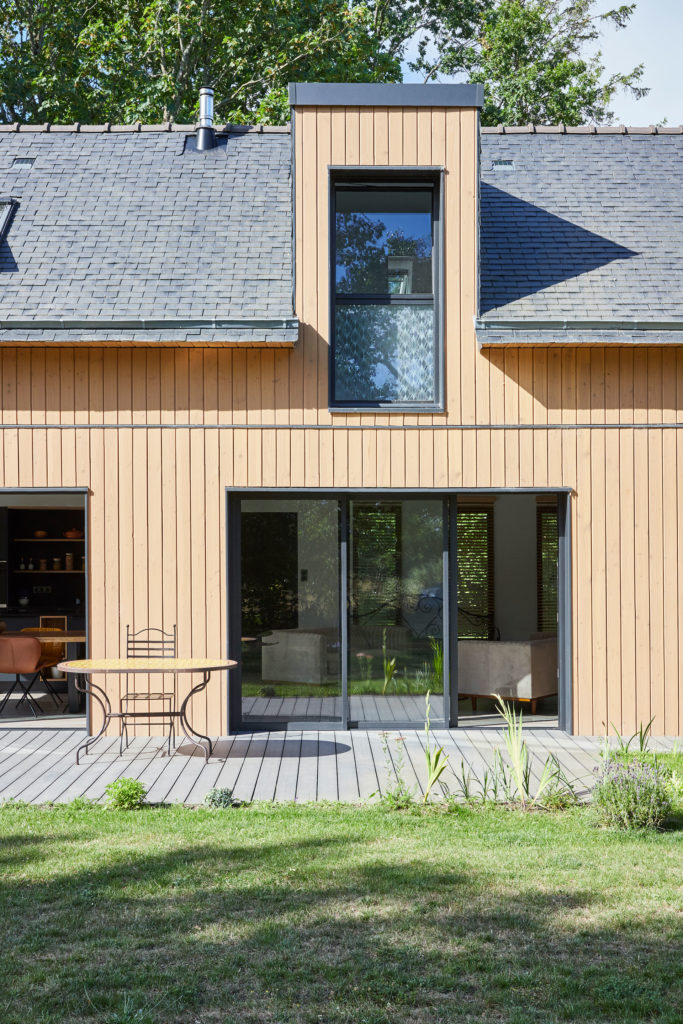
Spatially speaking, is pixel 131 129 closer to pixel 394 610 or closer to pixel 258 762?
pixel 394 610

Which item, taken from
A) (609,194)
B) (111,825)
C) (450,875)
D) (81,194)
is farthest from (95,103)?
(450,875)

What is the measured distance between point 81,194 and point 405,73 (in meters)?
15.4

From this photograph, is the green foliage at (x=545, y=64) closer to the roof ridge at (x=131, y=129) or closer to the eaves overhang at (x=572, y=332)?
the roof ridge at (x=131, y=129)

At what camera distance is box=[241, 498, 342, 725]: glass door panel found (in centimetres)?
960

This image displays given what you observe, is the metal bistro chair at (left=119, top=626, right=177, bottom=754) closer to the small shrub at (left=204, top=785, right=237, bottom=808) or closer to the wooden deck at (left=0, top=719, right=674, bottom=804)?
the wooden deck at (left=0, top=719, right=674, bottom=804)

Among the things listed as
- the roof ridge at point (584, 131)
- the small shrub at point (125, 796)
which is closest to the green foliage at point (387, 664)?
the small shrub at point (125, 796)

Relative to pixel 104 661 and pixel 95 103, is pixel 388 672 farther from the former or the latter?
pixel 95 103

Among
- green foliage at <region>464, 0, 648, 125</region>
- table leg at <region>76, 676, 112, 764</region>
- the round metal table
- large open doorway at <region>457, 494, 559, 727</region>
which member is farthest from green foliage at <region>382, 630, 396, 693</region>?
green foliage at <region>464, 0, 648, 125</region>

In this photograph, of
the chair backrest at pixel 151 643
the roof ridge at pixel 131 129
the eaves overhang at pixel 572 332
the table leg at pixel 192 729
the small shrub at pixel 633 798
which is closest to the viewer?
the small shrub at pixel 633 798

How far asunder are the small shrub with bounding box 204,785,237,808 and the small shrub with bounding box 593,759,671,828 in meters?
2.37

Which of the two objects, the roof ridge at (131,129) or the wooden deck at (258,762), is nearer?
the wooden deck at (258,762)

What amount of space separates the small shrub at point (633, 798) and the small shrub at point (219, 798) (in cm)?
237

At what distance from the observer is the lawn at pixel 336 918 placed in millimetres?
3766

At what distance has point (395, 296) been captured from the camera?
970 cm
